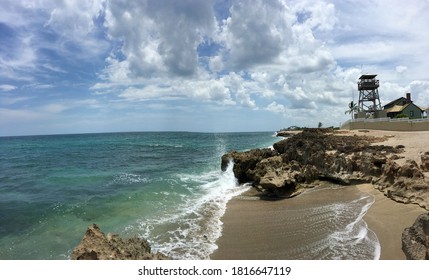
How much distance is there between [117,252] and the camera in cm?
679

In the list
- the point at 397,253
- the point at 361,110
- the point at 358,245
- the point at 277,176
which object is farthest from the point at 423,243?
the point at 361,110

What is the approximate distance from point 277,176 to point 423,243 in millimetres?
8983

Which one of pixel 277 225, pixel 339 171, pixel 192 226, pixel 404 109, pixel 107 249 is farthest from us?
pixel 404 109

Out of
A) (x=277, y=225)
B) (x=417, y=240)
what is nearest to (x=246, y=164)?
(x=277, y=225)

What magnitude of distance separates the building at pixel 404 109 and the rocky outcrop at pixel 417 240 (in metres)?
45.8

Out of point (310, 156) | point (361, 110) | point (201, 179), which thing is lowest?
point (201, 179)

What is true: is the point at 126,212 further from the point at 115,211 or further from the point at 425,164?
the point at 425,164

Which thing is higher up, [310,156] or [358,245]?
[310,156]

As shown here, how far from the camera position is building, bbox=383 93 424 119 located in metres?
50.6

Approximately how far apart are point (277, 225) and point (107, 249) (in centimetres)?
623

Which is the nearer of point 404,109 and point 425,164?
point 425,164

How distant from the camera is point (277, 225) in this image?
36.5 ft

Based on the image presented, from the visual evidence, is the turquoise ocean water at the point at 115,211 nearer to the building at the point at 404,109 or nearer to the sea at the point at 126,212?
the sea at the point at 126,212

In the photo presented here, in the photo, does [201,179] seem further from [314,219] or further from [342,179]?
[314,219]
